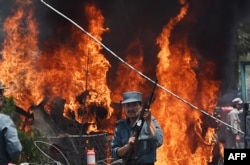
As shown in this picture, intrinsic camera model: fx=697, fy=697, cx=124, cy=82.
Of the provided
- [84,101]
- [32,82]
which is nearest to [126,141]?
[84,101]

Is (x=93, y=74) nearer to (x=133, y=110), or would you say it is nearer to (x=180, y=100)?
(x=180, y=100)

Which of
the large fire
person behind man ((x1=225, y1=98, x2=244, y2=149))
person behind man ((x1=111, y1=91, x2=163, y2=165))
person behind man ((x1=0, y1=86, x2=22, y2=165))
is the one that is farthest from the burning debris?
person behind man ((x1=0, y1=86, x2=22, y2=165))

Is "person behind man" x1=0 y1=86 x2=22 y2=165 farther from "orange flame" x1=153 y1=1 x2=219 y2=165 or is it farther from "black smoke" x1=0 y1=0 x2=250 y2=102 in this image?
"black smoke" x1=0 y1=0 x2=250 y2=102

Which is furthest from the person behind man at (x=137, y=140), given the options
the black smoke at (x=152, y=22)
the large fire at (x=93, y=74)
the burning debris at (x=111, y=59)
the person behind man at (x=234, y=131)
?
the person behind man at (x=234, y=131)

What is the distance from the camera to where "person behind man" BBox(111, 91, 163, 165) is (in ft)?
25.3

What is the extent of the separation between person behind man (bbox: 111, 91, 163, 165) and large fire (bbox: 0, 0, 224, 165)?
554 cm

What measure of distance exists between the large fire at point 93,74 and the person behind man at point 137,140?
554 cm

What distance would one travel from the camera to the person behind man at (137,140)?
25.3 feet

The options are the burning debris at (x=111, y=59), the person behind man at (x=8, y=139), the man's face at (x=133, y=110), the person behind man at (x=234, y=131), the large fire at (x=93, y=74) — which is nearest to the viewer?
the person behind man at (x=8, y=139)

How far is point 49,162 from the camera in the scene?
37.2ft

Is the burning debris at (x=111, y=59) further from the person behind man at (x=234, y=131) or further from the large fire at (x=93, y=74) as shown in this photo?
the person behind man at (x=234, y=131)

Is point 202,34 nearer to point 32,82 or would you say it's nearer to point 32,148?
point 32,82

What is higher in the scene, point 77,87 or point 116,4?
point 116,4

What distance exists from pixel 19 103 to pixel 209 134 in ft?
12.9
